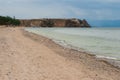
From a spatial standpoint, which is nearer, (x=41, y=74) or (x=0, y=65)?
(x=41, y=74)

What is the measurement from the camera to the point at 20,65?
12.9 metres

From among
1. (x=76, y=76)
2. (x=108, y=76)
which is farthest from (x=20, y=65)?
(x=108, y=76)

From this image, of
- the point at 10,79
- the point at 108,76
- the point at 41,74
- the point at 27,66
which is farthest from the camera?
the point at 27,66

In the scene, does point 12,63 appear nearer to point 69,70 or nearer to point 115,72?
point 69,70

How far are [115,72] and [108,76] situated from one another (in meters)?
1.33

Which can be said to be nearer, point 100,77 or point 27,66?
point 100,77

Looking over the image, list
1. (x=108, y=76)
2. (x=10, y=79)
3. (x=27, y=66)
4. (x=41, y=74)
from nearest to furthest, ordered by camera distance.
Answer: (x=10, y=79)
(x=41, y=74)
(x=108, y=76)
(x=27, y=66)

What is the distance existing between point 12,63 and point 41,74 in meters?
2.53

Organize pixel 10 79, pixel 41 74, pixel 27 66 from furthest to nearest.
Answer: pixel 27 66, pixel 41 74, pixel 10 79

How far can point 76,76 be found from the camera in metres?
11.1

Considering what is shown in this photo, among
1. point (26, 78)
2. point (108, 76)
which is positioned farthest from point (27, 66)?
point (108, 76)

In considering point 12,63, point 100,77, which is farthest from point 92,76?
point 12,63

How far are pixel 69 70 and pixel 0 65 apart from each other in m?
2.77

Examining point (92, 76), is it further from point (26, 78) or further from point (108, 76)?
A: point (26, 78)
